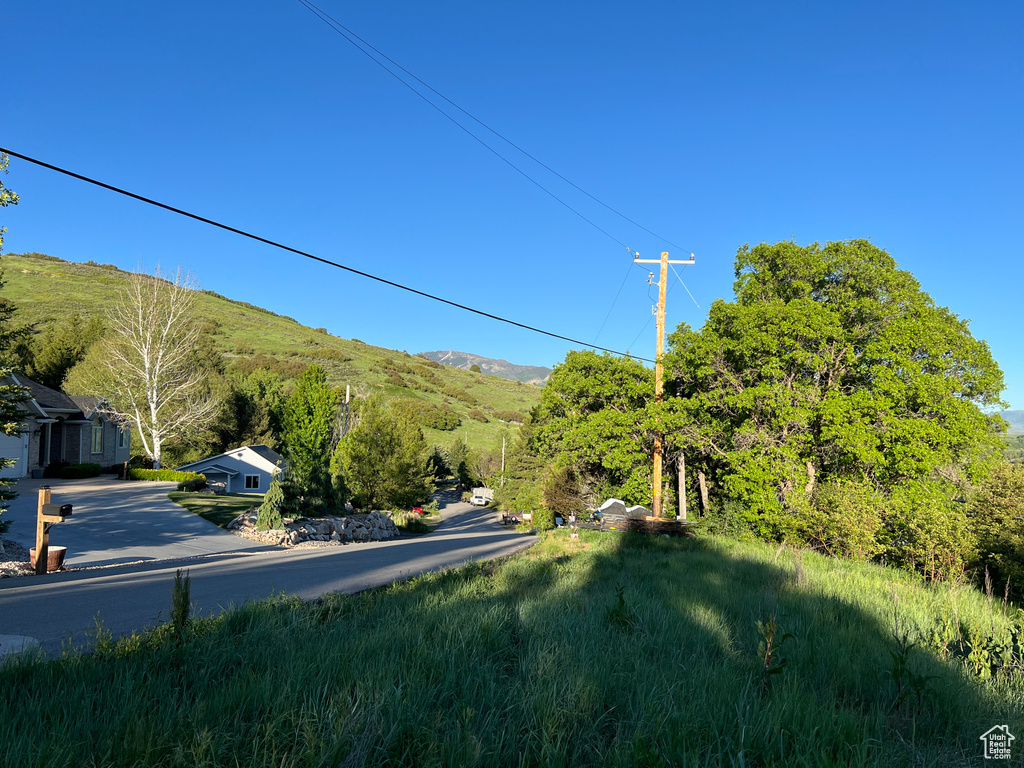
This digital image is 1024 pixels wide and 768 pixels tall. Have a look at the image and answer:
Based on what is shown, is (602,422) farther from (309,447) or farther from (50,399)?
(50,399)

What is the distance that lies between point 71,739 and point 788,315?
22.2 metres

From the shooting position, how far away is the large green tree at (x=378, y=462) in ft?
112

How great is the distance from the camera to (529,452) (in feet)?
164

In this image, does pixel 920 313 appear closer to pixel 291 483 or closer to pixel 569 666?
pixel 569 666

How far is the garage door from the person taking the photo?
2738 centimetres

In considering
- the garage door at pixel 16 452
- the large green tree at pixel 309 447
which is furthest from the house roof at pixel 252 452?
the large green tree at pixel 309 447

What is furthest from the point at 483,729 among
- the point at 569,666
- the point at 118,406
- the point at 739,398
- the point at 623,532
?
the point at 118,406

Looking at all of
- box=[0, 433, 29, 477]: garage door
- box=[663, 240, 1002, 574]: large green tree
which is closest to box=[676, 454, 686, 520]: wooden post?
box=[663, 240, 1002, 574]: large green tree

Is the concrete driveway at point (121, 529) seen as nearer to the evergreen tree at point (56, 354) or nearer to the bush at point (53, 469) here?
the bush at point (53, 469)

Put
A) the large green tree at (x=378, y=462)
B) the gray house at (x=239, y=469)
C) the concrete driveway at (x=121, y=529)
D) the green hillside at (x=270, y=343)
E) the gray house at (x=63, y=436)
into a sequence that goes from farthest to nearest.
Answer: the green hillside at (x=270, y=343) → the gray house at (x=239, y=469) → the large green tree at (x=378, y=462) → the gray house at (x=63, y=436) → the concrete driveway at (x=121, y=529)

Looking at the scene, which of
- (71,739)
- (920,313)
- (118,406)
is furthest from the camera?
(118,406)

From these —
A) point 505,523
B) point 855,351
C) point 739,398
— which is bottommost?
point 505,523

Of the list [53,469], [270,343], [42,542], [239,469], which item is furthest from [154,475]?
[270,343]
